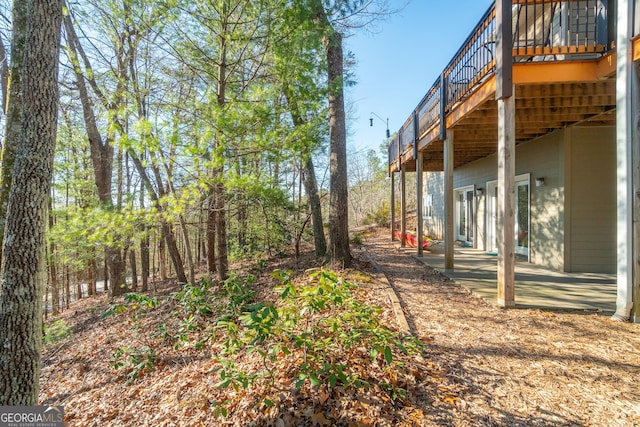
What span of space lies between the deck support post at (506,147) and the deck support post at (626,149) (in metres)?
1.03

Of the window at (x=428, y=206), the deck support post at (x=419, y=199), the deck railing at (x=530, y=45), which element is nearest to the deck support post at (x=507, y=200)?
the deck railing at (x=530, y=45)

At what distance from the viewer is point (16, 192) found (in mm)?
2359

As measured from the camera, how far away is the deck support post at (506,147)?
3.77 meters

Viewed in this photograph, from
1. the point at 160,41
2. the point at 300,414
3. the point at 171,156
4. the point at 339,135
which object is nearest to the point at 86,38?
the point at 160,41

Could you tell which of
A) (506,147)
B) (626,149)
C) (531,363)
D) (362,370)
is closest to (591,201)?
(626,149)

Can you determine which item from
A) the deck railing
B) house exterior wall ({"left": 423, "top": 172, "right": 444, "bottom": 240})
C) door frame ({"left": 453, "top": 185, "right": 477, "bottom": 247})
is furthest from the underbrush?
house exterior wall ({"left": 423, "top": 172, "right": 444, "bottom": 240})

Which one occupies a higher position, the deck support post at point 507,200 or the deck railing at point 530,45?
the deck railing at point 530,45

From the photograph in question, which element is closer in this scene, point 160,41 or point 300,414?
point 300,414

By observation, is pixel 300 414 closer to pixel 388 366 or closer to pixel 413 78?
pixel 388 366

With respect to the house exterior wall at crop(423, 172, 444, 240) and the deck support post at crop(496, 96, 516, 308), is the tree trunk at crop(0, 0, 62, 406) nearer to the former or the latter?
the deck support post at crop(496, 96, 516, 308)

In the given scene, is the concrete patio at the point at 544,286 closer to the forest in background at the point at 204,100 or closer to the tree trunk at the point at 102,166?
the forest in background at the point at 204,100

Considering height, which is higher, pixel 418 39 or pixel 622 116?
pixel 418 39

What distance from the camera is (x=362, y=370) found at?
242 centimetres

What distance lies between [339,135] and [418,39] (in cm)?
518
